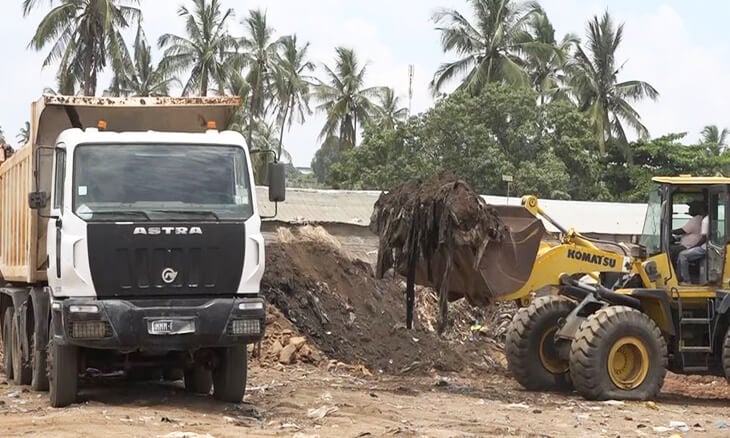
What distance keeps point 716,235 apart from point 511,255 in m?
2.58

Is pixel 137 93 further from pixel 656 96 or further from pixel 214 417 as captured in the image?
pixel 214 417

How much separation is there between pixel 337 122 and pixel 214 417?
1827 inches

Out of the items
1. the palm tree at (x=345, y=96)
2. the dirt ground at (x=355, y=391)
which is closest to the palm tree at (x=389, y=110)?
the palm tree at (x=345, y=96)

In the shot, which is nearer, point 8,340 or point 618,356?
point 618,356

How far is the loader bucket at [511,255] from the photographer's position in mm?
13102

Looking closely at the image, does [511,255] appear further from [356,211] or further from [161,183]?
[356,211]

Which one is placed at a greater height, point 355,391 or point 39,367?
point 39,367

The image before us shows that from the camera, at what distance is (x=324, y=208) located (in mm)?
24750

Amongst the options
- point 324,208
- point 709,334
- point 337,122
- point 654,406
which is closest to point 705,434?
point 654,406

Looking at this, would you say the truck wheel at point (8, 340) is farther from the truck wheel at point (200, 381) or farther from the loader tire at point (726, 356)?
the loader tire at point (726, 356)

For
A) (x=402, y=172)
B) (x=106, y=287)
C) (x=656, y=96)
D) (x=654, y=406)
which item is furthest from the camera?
(x=656, y=96)

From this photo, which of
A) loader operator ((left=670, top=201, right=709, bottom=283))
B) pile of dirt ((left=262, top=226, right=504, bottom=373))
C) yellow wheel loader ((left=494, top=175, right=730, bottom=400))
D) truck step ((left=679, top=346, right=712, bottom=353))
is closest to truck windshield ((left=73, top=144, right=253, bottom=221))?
yellow wheel loader ((left=494, top=175, right=730, bottom=400))

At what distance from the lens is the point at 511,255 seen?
13227 millimetres

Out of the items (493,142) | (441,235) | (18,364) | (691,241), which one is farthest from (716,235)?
(493,142)
